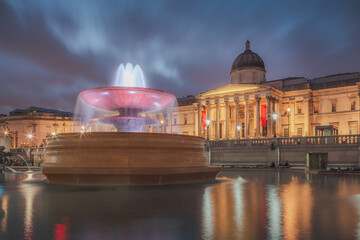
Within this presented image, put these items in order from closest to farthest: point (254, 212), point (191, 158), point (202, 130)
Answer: point (254, 212), point (191, 158), point (202, 130)

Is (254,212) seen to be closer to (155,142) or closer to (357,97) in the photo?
(155,142)

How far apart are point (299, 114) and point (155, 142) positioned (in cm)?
4511

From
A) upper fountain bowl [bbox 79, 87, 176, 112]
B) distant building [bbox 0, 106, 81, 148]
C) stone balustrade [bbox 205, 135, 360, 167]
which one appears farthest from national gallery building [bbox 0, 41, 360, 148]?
upper fountain bowl [bbox 79, 87, 176, 112]

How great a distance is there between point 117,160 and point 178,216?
606 cm

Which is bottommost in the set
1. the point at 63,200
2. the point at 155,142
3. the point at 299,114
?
the point at 63,200

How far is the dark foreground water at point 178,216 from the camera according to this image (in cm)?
491

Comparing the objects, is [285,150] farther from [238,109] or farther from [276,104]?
[238,109]

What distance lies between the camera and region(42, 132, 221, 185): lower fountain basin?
11.5 metres

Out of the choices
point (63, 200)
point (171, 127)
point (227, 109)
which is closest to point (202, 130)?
point (227, 109)

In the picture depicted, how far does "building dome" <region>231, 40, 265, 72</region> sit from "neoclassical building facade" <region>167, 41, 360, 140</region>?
22 cm

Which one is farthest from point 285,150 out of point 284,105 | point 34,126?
point 34,126

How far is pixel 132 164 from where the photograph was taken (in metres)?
11.9

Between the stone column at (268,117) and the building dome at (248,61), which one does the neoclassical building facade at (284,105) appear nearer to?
the stone column at (268,117)

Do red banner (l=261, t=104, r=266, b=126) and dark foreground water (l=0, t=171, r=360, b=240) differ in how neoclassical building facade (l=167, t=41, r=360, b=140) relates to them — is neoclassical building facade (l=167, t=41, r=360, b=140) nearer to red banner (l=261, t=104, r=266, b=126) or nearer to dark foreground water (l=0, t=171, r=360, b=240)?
red banner (l=261, t=104, r=266, b=126)
